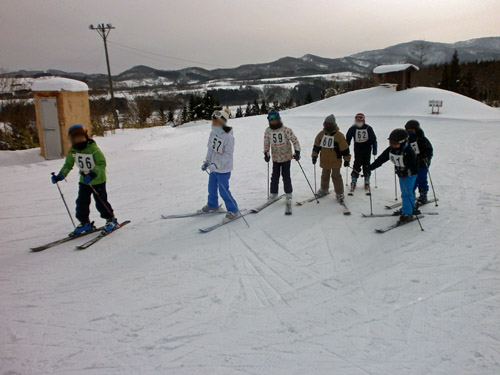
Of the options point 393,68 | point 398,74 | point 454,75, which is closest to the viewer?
point 393,68

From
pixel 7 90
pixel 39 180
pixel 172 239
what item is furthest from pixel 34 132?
pixel 172 239

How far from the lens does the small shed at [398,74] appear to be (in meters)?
26.7

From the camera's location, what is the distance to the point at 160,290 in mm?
3842

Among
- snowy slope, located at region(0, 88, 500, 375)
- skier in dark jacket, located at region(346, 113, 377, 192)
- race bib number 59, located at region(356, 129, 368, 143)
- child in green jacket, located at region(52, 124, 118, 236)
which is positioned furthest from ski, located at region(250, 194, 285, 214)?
child in green jacket, located at region(52, 124, 118, 236)

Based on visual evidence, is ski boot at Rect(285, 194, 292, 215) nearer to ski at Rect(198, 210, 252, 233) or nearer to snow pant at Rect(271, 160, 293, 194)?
snow pant at Rect(271, 160, 293, 194)

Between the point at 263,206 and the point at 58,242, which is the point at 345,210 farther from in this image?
the point at 58,242

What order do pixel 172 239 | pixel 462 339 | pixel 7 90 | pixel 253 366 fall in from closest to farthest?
pixel 253 366
pixel 462 339
pixel 172 239
pixel 7 90

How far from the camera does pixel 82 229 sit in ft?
17.8

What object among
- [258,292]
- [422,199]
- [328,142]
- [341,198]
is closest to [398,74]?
[422,199]

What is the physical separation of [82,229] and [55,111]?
8.50m

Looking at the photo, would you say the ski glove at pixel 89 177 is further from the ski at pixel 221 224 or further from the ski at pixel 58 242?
the ski at pixel 221 224

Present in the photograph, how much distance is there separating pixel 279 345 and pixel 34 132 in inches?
723

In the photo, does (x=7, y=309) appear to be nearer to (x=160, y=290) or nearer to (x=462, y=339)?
(x=160, y=290)

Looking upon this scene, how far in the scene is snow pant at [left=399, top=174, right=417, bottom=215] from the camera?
5.35 m
